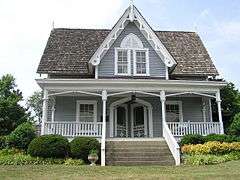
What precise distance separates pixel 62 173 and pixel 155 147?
23.0ft

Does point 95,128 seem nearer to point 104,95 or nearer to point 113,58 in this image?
point 104,95

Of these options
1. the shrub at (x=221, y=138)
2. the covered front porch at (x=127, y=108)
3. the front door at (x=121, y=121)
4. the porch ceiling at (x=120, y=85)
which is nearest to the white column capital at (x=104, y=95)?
the covered front porch at (x=127, y=108)

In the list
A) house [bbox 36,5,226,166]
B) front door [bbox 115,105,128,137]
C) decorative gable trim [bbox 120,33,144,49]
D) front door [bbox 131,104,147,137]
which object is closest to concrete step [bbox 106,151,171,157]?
house [bbox 36,5,226,166]

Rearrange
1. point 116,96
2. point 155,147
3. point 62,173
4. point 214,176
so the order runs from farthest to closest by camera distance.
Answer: point 116,96 → point 155,147 → point 62,173 → point 214,176

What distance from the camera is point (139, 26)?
76.5ft

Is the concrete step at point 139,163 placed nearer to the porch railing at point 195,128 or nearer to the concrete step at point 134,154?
the concrete step at point 134,154

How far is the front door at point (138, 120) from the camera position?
23203 mm

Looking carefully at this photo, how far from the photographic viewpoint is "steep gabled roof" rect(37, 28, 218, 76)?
23.3 m

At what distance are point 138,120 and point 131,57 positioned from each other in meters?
4.07

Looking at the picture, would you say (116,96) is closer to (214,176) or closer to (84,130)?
(84,130)

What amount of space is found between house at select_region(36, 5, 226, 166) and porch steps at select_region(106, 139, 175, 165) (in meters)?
1.51

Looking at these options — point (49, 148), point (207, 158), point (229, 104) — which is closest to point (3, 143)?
point (49, 148)

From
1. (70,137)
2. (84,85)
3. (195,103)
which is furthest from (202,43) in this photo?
(70,137)

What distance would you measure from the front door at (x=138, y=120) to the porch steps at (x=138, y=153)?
3793mm
